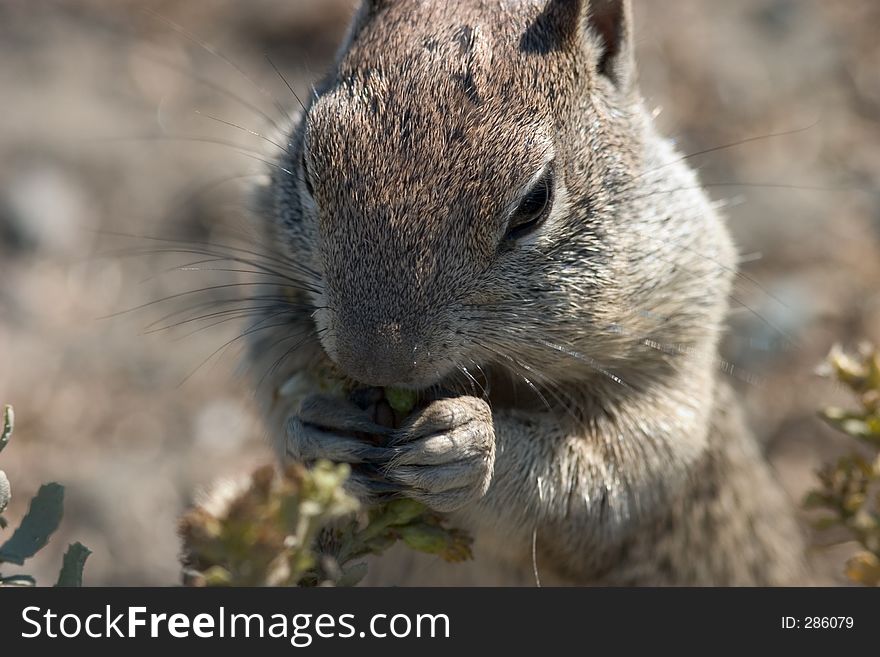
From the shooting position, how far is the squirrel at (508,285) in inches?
90.4

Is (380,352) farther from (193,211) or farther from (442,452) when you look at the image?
(193,211)

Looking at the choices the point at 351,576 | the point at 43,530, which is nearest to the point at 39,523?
the point at 43,530

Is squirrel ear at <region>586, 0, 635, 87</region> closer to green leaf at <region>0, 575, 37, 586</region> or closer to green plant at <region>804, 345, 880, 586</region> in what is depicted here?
green plant at <region>804, 345, 880, 586</region>

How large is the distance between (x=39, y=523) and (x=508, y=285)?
110cm

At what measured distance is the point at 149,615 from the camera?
2.04m

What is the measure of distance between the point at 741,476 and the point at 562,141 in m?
1.58

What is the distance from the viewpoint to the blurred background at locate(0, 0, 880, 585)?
500 cm

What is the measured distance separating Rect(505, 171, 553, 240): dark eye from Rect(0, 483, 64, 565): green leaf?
109 centimetres

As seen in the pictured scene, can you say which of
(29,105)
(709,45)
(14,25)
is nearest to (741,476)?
(709,45)

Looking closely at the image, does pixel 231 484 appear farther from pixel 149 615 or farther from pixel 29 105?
pixel 29 105

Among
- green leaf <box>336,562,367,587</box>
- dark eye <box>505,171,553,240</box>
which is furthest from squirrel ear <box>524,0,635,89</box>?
green leaf <box>336,562,367,587</box>

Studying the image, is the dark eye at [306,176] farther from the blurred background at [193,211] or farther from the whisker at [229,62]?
the blurred background at [193,211]

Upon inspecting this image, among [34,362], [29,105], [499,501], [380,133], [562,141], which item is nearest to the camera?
[380,133]

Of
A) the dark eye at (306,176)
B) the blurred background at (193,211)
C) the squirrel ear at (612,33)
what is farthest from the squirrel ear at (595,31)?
the blurred background at (193,211)
